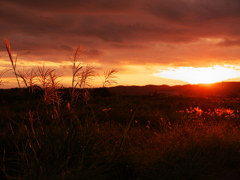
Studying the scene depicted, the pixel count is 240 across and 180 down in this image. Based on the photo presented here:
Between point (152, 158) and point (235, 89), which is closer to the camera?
point (152, 158)

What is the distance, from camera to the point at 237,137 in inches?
272

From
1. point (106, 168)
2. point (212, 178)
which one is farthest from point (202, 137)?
point (106, 168)

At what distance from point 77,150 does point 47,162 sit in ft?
1.68

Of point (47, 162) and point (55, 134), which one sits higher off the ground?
point (55, 134)

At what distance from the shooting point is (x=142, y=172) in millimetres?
4836

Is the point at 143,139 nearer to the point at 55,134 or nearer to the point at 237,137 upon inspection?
the point at 237,137

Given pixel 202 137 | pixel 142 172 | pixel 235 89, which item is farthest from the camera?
pixel 235 89

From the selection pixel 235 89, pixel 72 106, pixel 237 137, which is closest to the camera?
pixel 72 106

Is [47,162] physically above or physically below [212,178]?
above

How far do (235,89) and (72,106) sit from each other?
193 ft

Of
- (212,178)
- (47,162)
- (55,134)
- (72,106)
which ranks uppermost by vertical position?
(72,106)

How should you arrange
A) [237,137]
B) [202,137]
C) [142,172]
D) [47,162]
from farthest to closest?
[237,137]
[202,137]
[142,172]
[47,162]

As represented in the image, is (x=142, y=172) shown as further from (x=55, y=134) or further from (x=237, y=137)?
(x=237, y=137)

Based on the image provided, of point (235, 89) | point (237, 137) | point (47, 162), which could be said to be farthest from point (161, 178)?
point (235, 89)
